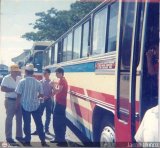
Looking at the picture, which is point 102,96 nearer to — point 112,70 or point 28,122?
point 112,70

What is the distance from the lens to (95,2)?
5.46m

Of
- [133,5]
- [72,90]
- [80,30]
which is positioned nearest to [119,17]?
[133,5]

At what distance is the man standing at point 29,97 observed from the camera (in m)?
6.43

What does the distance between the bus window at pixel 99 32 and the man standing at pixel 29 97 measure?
144 centimetres

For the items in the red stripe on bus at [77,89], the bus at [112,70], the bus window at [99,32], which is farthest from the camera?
the red stripe on bus at [77,89]

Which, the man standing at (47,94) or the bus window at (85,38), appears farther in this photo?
the man standing at (47,94)

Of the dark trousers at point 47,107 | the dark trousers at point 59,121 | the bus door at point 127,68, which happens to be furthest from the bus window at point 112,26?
the dark trousers at point 47,107

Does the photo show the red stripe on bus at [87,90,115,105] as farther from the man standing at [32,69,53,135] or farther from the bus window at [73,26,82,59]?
the man standing at [32,69,53,135]

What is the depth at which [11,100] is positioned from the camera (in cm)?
684

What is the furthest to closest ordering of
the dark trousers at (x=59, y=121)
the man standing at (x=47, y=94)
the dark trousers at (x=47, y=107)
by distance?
the dark trousers at (x=47, y=107), the man standing at (x=47, y=94), the dark trousers at (x=59, y=121)

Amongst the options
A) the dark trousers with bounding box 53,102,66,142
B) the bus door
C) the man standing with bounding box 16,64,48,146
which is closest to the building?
the man standing with bounding box 16,64,48,146

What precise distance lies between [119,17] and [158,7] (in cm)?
68

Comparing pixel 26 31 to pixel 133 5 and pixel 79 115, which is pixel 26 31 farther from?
pixel 79 115

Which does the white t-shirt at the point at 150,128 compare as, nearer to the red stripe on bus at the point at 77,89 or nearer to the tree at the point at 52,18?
the tree at the point at 52,18
